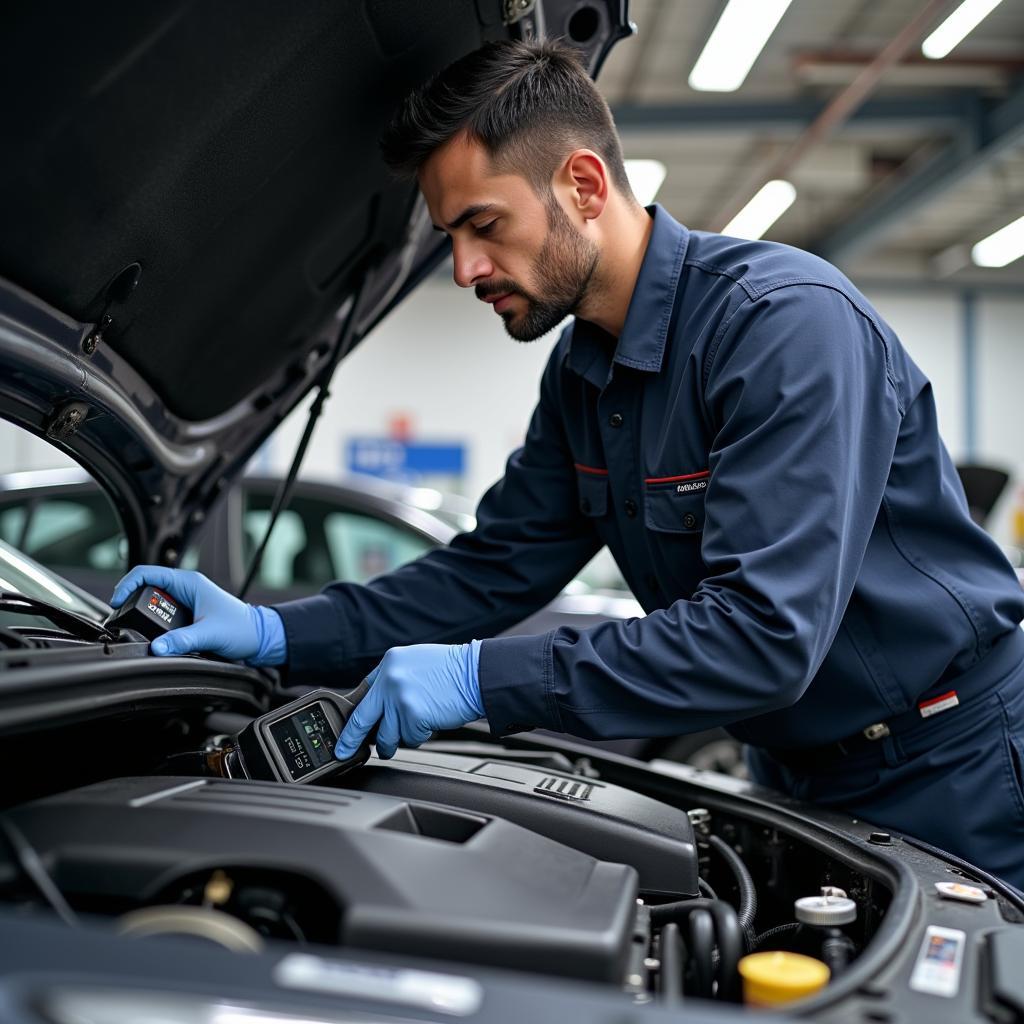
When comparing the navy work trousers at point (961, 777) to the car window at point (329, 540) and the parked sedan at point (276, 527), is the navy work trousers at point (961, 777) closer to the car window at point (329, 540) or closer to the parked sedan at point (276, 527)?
the parked sedan at point (276, 527)

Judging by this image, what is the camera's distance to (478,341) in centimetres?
Answer: 1143

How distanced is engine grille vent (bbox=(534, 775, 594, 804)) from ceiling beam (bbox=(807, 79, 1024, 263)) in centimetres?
656

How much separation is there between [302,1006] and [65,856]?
376mm

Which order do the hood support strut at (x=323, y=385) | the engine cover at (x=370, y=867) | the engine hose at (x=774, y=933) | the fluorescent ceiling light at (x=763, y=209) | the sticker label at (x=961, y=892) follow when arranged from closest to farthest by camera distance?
the engine cover at (x=370, y=867), the sticker label at (x=961, y=892), the engine hose at (x=774, y=933), the hood support strut at (x=323, y=385), the fluorescent ceiling light at (x=763, y=209)

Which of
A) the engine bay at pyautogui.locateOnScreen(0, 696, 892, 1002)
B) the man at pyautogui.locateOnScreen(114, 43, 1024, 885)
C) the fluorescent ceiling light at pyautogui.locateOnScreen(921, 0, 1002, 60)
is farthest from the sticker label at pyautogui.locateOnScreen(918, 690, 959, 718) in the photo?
the fluorescent ceiling light at pyautogui.locateOnScreen(921, 0, 1002, 60)

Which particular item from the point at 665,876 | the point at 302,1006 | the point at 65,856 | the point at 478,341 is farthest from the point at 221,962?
the point at 478,341

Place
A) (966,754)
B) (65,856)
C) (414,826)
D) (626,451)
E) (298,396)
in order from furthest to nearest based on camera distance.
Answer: (298,396) → (626,451) → (966,754) → (414,826) → (65,856)

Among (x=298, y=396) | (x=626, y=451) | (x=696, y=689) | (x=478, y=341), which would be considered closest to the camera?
(x=696, y=689)

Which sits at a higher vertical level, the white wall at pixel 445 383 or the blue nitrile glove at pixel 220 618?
the white wall at pixel 445 383

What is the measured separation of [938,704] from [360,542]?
2.79m

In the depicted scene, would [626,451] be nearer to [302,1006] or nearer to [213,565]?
[302,1006]

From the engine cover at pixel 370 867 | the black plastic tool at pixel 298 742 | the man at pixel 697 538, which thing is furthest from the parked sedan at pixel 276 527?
the engine cover at pixel 370 867

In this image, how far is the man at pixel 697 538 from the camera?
1.25 meters

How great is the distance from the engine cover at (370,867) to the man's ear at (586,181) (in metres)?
0.93
